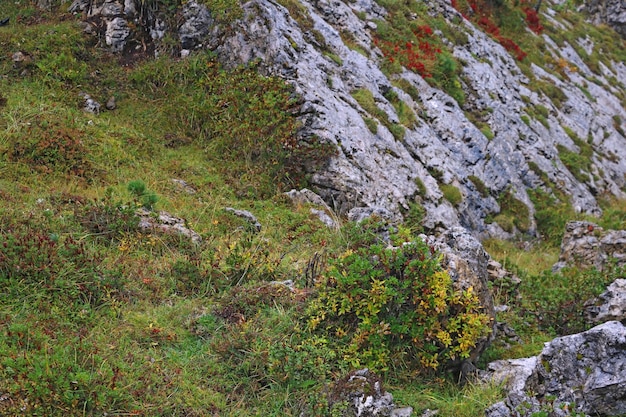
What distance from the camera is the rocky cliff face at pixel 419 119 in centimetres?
1341

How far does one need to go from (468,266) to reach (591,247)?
670cm

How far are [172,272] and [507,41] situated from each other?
933 inches

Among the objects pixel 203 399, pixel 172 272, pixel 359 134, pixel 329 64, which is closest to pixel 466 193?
pixel 359 134

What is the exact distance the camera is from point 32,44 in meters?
13.6

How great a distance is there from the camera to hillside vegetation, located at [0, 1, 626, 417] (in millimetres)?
5652

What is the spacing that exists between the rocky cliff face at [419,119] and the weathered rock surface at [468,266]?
2959 millimetres

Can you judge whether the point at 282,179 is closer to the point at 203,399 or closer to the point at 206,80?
the point at 206,80

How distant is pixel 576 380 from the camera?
18.9 ft

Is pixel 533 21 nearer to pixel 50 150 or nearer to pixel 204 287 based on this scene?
pixel 50 150

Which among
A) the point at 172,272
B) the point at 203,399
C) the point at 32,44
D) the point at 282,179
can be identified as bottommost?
the point at 32,44

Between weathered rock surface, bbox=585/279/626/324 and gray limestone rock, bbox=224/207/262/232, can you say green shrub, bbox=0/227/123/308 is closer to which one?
gray limestone rock, bbox=224/207/262/232

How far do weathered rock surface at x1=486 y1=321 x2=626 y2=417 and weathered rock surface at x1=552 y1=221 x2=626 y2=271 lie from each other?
225 inches

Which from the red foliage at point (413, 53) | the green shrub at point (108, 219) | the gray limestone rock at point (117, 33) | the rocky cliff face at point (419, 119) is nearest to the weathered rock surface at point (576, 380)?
the rocky cliff face at point (419, 119)

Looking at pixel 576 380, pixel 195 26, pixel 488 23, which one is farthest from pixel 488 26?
pixel 576 380
